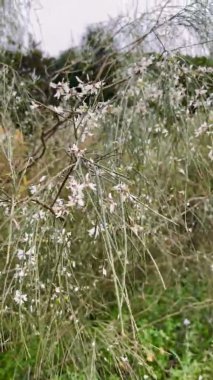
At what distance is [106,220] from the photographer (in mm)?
2002

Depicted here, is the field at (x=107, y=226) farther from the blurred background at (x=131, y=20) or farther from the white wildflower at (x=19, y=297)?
the blurred background at (x=131, y=20)

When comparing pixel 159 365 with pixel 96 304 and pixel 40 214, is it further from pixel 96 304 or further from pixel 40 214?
pixel 40 214

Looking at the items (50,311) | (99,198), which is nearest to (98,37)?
(50,311)

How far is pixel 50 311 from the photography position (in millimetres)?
2500

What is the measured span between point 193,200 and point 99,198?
1932 millimetres

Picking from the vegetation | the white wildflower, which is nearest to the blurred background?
the vegetation

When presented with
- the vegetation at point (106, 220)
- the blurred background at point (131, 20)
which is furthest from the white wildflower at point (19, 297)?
the blurred background at point (131, 20)

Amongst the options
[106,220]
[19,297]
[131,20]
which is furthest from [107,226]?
[131,20]

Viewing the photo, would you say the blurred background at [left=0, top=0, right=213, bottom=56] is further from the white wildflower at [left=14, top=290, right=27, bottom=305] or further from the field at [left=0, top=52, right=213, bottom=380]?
the white wildflower at [left=14, top=290, right=27, bottom=305]

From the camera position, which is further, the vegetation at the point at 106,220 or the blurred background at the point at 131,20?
the blurred background at the point at 131,20

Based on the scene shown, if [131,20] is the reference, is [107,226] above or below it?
below

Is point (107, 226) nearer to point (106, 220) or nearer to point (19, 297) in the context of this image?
point (106, 220)

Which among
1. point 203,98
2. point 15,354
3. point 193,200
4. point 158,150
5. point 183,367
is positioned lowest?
point 183,367

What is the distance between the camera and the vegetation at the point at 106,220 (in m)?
2.07
